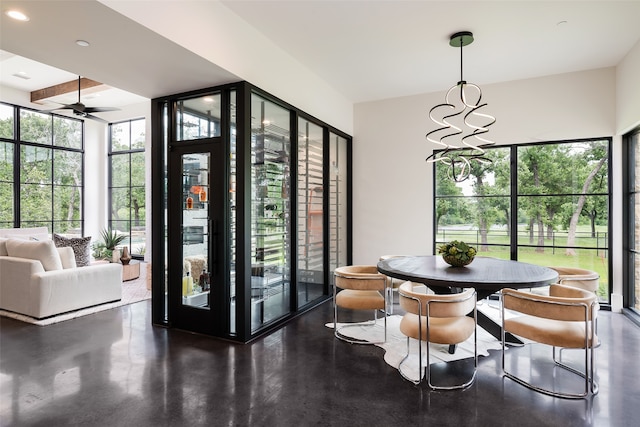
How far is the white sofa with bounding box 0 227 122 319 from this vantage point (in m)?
4.44

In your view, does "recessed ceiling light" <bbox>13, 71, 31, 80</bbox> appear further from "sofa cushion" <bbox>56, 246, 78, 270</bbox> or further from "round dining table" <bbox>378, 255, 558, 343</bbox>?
"round dining table" <bbox>378, 255, 558, 343</bbox>

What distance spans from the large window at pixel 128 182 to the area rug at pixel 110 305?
82.6 inches

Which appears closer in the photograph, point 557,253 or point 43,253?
point 43,253

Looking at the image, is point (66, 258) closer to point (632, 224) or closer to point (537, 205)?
point (537, 205)

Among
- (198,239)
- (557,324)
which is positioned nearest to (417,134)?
(557,324)

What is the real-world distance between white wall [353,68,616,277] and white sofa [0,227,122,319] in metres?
4.15

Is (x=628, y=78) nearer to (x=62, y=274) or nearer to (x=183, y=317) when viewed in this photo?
(x=183, y=317)

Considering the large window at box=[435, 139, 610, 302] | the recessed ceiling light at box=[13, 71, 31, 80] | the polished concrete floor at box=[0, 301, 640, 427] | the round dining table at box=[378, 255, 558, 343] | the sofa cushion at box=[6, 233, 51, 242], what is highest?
the recessed ceiling light at box=[13, 71, 31, 80]

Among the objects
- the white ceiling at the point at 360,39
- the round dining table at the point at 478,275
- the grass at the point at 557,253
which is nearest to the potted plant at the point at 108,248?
the white ceiling at the point at 360,39

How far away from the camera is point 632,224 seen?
4664 millimetres

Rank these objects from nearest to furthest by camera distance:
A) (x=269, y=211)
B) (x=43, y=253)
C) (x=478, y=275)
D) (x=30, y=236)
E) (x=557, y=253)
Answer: (x=478, y=275) < (x=269, y=211) < (x=43, y=253) < (x=557, y=253) < (x=30, y=236)

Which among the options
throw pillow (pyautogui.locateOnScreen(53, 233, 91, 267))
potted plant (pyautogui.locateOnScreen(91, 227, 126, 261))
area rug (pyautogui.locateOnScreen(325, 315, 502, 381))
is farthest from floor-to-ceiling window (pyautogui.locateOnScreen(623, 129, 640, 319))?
potted plant (pyautogui.locateOnScreen(91, 227, 126, 261))

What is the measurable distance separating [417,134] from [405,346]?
3.63m

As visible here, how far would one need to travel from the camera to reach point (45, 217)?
800cm
